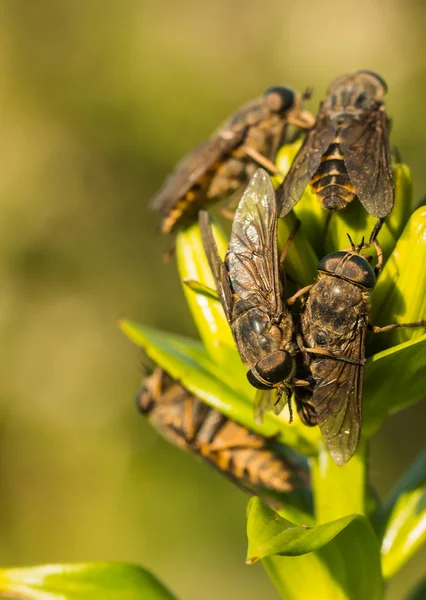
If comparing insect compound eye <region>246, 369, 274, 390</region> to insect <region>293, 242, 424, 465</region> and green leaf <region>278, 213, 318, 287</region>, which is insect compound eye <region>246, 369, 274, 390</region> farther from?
green leaf <region>278, 213, 318, 287</region>

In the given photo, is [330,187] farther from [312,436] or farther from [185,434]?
[185,434]

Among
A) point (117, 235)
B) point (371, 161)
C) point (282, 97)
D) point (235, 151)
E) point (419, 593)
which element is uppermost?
point (282, 97)

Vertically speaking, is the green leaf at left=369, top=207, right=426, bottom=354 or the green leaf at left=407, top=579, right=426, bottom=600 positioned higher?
the green leaf at left=369, top=207, right=426, bottom=354

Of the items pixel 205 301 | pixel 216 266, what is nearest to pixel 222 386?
Result: pixel 205 301

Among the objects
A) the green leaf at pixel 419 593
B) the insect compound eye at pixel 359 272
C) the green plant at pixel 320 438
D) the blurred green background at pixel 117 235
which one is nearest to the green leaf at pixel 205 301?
the green plant at pixel 320 438

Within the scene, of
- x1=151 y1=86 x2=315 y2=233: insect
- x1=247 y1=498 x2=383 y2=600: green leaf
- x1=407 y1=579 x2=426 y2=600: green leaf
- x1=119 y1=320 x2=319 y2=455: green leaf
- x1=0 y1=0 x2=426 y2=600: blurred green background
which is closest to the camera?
x1=247 y1=498 x2=383 y2=600: green leaf

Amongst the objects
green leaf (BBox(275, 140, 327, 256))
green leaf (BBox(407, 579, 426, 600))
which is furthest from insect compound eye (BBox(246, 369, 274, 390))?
green leaf (BBox(407, 579, 426, 600))

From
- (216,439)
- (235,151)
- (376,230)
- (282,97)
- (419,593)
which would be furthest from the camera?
(235,151)

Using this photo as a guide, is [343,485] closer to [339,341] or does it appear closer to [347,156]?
[339,341]
